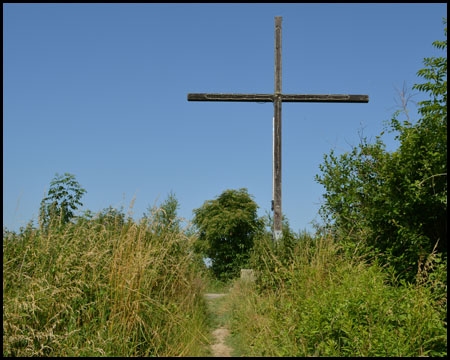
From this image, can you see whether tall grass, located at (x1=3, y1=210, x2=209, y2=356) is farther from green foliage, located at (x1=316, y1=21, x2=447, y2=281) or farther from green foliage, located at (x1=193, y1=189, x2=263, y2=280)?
green foliage, located at (x1=193, y1=189, x2=263, y2=280)

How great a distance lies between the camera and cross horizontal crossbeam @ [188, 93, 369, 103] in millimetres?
11477

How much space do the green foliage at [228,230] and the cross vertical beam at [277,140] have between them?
21.7 ft

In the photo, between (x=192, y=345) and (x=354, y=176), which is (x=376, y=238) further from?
(x=192, y=345)

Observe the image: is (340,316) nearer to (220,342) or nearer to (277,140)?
(220,342)

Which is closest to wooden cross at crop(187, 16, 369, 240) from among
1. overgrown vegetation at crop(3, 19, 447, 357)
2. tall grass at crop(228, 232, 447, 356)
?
overgrown vegetation at crop(3, 19, 447, 357)

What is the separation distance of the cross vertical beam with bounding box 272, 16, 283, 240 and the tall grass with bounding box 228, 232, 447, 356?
2845 millimetres

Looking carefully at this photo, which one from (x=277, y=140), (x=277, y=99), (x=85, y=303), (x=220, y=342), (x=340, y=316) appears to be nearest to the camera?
(x=340, y=316)

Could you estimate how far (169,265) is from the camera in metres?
7.62

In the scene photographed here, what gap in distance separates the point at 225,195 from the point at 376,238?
11020 millimetres

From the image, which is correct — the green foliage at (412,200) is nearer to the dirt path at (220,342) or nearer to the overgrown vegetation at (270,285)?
the overgrown vegetation at (270,285)

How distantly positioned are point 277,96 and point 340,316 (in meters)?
6.90

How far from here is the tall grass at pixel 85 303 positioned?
5.51 m

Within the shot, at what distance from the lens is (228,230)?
59.1 ft

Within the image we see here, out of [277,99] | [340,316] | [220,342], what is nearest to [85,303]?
[220,342]
